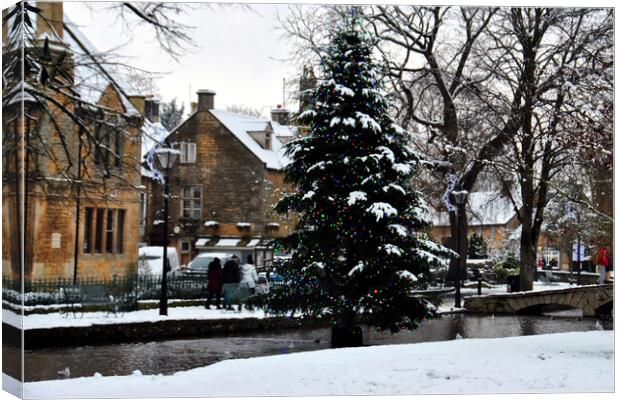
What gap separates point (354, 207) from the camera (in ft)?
41.3

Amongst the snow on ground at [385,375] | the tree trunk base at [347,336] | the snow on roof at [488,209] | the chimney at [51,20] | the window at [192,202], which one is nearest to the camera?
the snow on ground at [385,375]

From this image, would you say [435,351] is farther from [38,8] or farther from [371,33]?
[38,8]

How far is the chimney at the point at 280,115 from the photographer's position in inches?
474

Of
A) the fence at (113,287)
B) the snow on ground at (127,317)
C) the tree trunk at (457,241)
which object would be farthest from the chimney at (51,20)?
the tree trunk at (457,241)

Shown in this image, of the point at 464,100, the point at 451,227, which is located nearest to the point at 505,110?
the point at 464,100

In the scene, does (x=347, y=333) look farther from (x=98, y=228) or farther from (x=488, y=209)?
(x=98, y=228)

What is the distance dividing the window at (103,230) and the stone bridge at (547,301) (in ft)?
14.1

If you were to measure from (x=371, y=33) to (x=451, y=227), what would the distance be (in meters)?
2.62

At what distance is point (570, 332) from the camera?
40.6 ft

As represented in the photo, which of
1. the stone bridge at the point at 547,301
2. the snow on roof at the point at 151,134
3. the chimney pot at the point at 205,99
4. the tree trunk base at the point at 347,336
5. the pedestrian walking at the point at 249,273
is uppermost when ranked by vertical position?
the chimney pot at the point at 205,99

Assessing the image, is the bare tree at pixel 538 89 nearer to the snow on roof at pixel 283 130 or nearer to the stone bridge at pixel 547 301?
the stone bridge at pixel 547 301

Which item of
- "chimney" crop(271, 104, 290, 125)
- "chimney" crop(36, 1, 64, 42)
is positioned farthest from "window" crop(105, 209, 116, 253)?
"chimney" crop(271, 104, 290, 125)

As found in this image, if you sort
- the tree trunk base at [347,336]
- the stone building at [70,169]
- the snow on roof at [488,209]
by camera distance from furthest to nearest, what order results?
the snow on roof at [488,209]
the tree trunk base at [347,336]
the stone building at [70,169]

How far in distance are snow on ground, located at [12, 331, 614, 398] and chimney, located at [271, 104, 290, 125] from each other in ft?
9.40
